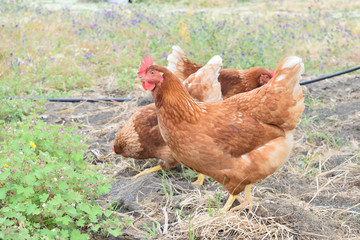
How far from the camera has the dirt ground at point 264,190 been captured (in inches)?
101

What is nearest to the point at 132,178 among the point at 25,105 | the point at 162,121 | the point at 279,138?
the point at 162,121

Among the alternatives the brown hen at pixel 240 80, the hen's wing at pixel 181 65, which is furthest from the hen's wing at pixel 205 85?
the hen's wing at pixel 181 65

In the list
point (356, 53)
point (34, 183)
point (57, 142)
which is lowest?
point (356, 53)

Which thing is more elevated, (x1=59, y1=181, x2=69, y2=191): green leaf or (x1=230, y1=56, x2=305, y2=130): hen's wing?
(x1=230, y1=56, x2=305, y2=130): hen's wing

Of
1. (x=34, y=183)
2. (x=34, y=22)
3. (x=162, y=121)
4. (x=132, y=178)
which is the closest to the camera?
(x=34, y=183)

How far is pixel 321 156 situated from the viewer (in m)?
3.81

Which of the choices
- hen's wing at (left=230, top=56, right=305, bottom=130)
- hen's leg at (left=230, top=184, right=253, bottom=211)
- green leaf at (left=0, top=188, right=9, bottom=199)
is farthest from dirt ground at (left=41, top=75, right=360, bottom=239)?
green leaf at (left=0, top=188, right=9, bottom=199)

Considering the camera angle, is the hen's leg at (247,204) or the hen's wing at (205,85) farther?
the hen's wing at (205,85)

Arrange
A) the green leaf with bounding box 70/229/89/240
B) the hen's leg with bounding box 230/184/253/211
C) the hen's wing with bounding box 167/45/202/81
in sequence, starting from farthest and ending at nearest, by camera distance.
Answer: the hen's wing with bounding box 167/45/202/81 < the hen's leg with bounding box 230/184/253/211 < the green leaf with bounding box 70/229/89/240

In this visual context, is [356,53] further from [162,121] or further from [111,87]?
[162,121]

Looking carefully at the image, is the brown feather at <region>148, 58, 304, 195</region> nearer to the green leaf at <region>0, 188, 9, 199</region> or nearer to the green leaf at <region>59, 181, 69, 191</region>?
the green leaf at <region>59, 181, 69, 191</region>

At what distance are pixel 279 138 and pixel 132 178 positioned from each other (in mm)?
1479

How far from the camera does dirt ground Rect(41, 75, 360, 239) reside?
2570mm

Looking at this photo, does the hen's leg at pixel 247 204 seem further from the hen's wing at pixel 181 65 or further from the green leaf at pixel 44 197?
the hen's wing at pixel 181 65
